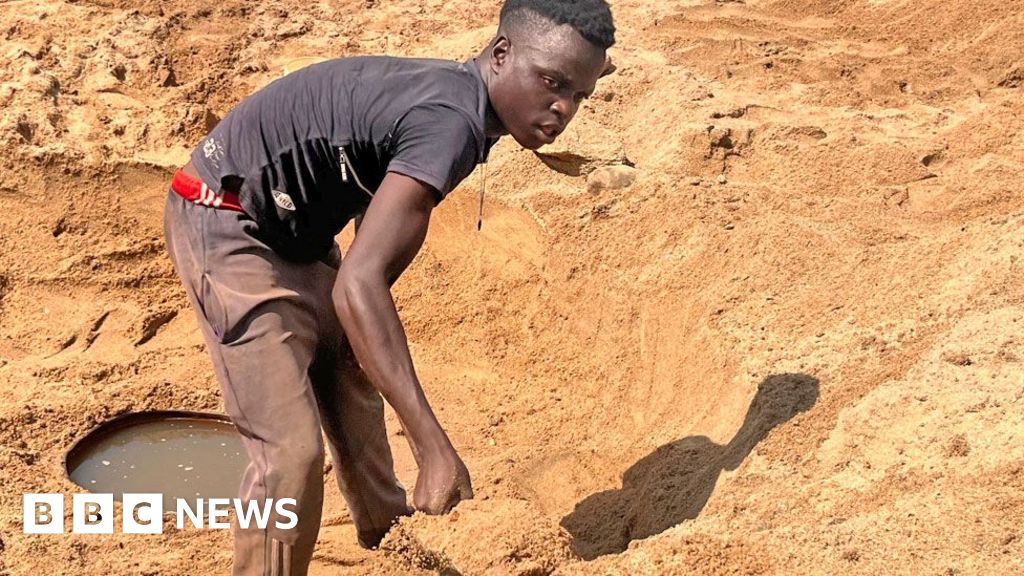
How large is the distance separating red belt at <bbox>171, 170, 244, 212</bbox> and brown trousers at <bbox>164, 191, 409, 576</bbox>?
0.06 ft

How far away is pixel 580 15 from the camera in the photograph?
2.71 m

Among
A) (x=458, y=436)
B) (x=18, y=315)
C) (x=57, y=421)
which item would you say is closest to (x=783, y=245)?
(x=458, y=436)

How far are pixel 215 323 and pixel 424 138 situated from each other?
0.88 m

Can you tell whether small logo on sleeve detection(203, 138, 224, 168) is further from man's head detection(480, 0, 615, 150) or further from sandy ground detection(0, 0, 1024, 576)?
sandy ground detection(0, 0, 1024, 576)

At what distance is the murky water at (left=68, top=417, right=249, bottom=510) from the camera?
4602 millimetres

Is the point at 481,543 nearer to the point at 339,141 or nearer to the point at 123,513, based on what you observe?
the point at 339,141

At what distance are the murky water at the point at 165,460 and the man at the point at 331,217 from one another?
1476mm

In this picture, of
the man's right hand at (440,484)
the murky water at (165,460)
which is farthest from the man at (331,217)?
the murky water at (165,460)

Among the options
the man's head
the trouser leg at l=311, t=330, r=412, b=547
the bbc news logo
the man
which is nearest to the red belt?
the man

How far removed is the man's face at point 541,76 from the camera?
8.87ft

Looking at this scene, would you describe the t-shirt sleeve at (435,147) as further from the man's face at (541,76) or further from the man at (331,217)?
the man's face at (541,76)

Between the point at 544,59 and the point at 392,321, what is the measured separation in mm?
719

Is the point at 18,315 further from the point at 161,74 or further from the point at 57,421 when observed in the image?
the point at 161,74

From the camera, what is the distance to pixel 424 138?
2.53 metres
